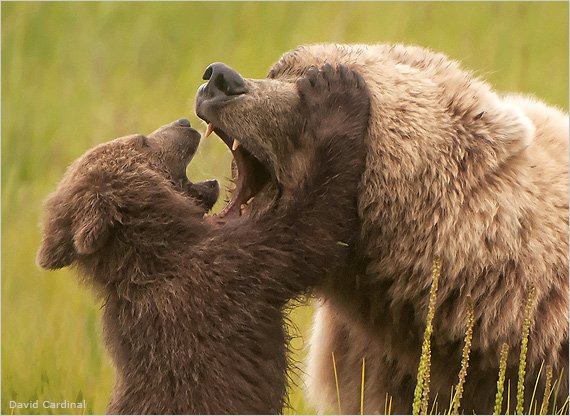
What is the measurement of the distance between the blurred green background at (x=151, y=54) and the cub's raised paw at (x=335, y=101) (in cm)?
529

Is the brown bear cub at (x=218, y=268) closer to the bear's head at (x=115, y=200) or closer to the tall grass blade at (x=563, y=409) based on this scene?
the bear's head at (x=115, y=200)

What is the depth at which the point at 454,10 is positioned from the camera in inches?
520

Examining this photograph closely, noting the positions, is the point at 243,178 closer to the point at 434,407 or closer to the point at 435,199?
the point at 435,199

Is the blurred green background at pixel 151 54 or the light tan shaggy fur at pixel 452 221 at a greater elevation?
the blurred green background at pixel 151 54

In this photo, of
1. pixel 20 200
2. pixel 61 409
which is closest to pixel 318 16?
pixel 20 200

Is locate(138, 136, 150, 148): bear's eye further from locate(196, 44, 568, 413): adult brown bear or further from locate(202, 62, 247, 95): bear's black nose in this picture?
locate(202, 62, 247, 95): bear's black nose

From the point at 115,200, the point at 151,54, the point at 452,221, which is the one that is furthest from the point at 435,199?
the point at 151,54

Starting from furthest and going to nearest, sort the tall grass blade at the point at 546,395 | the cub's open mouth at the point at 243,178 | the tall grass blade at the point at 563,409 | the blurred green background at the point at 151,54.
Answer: the blurred green background at the point at 151,54 < the cub's open mouth at the point at 243,178 < the tall grass blade at the point at 563,409 < the tall grass blade at the point at 546,395

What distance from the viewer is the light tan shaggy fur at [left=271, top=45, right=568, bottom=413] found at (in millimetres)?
5230

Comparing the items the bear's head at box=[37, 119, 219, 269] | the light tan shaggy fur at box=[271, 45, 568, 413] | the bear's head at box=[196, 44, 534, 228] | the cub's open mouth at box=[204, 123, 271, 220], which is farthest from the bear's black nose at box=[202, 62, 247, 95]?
the bear's head at box=[37, 119, 219, 269]

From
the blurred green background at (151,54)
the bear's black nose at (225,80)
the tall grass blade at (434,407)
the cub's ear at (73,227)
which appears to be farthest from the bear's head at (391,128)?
the blurred green background at (151,54)

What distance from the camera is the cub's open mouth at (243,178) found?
5473 millimetres

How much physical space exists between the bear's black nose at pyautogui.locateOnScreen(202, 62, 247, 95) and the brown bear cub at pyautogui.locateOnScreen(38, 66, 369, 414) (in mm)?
306

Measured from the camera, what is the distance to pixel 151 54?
1294 cm
